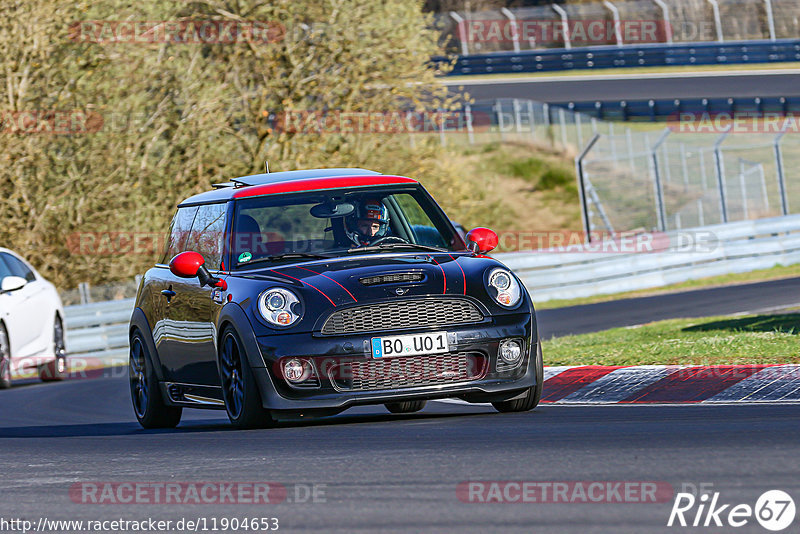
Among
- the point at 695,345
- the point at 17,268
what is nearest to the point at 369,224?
the point at 695,345

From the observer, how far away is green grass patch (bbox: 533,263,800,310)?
23.3 meters

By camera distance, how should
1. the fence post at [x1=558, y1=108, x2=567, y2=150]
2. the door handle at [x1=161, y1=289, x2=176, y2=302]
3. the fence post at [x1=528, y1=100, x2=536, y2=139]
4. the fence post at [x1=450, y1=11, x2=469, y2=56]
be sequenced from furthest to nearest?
the fence post at [x1=450, y1=11, x2=469, y2=56] < the fence post at [x1=528, y1=100, x2=536, y2=139] < the fence post at [x1=558, y1=108, x2=567, y2=150] < the door handle at [x1=161, y1=289, x2=176, y2=302]

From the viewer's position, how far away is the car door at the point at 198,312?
907 cm

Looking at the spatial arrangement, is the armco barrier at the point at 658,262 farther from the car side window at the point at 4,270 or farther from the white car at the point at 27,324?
the car side window at the point at 4,270

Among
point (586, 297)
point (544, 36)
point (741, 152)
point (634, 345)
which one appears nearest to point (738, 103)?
point (741, 152)

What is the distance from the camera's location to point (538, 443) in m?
6.96

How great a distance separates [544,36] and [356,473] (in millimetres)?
45138

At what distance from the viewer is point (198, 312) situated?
9250mm

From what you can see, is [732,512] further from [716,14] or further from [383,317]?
[716,14]

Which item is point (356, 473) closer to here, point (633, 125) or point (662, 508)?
point (662, 508)

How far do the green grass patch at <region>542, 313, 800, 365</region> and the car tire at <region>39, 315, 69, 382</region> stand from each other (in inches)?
242

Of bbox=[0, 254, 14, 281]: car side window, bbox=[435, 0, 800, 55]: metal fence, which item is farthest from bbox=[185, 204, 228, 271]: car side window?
bbox=[435, 0, 800, 55]: metal fence

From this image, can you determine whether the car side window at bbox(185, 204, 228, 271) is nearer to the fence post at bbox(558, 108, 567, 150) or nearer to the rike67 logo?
the rike67 logo

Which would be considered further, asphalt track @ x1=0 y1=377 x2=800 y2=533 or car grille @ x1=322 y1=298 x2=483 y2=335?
car grille @ x1=322 y1=298 x2=483 y2=335
